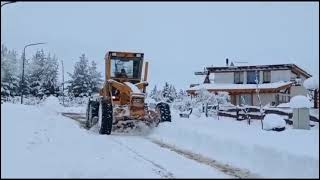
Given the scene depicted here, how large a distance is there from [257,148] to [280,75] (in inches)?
1776

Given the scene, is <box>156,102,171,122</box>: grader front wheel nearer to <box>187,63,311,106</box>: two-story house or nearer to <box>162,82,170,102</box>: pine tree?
<box>162,82,170,102</box>: pine tree

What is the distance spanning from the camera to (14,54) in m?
7.66

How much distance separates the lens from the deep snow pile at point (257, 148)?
6.90 m

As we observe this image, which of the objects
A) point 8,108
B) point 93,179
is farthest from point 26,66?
point 93,179

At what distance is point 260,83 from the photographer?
53469 millimetres

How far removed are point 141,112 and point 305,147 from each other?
8.54 meters

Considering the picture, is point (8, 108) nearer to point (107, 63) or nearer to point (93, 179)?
point (93, 179)

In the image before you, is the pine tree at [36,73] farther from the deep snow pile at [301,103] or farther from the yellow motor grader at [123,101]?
the deep snow pile at [301,103]

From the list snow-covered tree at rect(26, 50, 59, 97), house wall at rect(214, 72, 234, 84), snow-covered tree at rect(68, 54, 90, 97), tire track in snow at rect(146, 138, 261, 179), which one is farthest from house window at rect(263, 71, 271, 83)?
snow-covered tree at rect(26, 50, 59, 97)

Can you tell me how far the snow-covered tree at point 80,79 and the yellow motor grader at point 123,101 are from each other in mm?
26919

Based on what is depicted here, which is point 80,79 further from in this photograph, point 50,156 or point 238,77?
point 50,156

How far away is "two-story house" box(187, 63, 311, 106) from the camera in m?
51.5

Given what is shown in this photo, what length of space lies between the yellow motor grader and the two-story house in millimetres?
30966

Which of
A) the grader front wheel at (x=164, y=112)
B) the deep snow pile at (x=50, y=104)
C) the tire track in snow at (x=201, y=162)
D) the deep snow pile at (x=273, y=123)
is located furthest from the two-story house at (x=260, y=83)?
the tire track in snow at (x=201, y=162)
